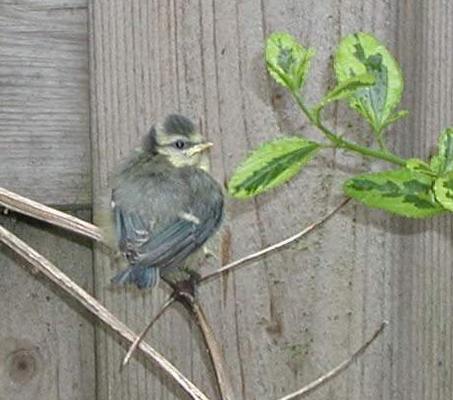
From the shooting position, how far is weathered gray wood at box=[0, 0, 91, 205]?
1990 mm

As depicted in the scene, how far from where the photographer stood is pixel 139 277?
1.74 metres

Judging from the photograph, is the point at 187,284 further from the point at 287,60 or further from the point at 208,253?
the point at 287,60

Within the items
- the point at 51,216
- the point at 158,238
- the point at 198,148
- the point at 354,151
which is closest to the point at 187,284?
the point at 158,238

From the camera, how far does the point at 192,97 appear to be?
1978mm

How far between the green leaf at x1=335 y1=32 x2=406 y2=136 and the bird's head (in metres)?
0.77

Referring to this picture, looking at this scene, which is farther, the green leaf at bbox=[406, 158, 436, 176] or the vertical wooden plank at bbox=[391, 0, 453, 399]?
the vertical wooden plank at bbox=[391, 0, 453, 399]

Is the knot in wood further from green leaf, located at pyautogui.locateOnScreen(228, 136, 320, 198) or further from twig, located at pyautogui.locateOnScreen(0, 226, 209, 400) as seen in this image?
green leaf, located at pyautogui.locateOnScreen(228, 136, 320, 198)

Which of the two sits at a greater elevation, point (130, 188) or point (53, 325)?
point (130, 188)

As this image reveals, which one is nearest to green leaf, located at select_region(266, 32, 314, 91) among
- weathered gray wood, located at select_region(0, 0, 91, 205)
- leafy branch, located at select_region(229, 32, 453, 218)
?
leafy branch, located at select_region(229, 32, 453, 218)

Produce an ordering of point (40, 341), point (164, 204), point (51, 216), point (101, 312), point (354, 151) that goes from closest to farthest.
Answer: point (354, 151) → point (101, 312) → point (51, 216) → point (164, 204) → point (40, 341)

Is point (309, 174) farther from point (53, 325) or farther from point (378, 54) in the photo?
point (378, 54)

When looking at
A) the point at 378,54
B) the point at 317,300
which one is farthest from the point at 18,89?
the point at 378,54

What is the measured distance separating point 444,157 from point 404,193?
43 millimetres

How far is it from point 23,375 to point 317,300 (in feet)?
1.79
